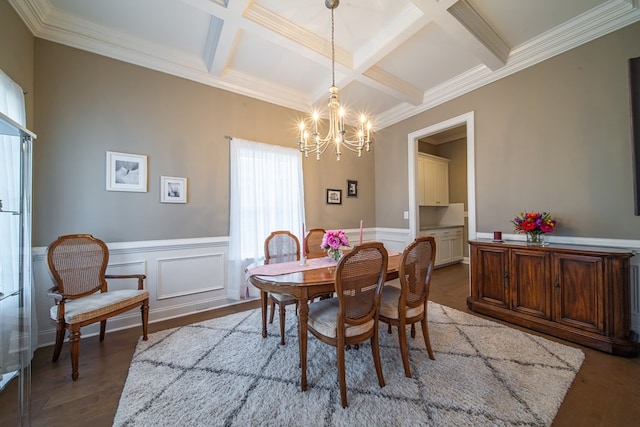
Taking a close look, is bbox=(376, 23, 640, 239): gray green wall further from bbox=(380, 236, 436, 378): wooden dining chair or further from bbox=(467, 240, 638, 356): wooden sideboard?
bbox=(380, 236, 436, 378): wooden dining chair

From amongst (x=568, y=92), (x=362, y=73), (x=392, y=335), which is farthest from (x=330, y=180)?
(x=568, y=92)

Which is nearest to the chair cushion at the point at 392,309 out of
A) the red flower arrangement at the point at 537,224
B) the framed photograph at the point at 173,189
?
the red flower arrangement at the point at 537,224

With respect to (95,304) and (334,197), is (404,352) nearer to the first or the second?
(95,304)

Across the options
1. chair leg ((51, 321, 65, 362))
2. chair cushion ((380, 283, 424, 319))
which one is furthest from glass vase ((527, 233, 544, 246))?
chair leg ((51, 321, 65, 362))

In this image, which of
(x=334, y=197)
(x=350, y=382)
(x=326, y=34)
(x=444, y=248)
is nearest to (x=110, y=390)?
(x=350, y=382)

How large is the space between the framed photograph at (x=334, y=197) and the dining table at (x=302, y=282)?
210cm

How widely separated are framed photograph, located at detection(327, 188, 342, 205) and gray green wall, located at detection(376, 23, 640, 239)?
6.65 feet

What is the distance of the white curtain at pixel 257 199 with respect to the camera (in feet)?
10.2

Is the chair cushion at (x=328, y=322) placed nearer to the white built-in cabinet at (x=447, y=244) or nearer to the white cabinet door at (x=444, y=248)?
the white built-in cabinet at (x=447, y=244)

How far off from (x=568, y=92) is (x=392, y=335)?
3019 mm

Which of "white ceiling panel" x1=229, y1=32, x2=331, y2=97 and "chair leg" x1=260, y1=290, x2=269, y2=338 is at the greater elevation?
"white ceiling panel" x1=229, y1=32, x2=331, y2=97

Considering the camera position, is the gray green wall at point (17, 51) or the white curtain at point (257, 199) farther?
the white curtain at point (257, 199)

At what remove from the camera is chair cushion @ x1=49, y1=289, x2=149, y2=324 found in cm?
176

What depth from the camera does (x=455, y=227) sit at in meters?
5.21
